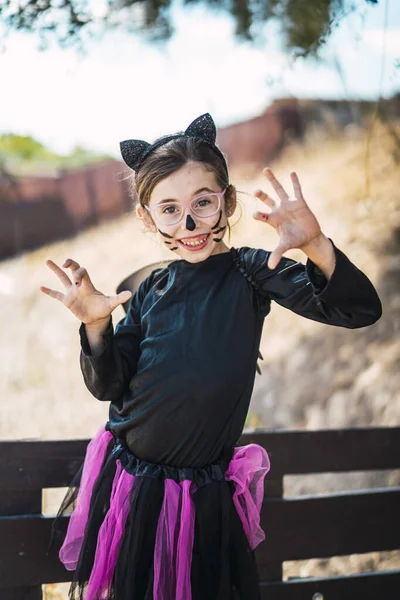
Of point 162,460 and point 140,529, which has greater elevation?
point 162,460

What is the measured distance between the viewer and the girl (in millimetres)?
1657

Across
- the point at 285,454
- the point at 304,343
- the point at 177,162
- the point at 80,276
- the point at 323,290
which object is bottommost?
the point at 285,454

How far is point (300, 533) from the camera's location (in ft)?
7.80

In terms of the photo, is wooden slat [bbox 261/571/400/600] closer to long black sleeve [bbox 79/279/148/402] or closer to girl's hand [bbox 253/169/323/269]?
long black sleeve [bbox 79/279/148/402]

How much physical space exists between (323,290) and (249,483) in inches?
23.6

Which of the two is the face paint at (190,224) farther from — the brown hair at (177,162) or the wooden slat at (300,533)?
the wooden slat at (300,533)

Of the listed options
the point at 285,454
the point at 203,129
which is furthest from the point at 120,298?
the point at 285,454

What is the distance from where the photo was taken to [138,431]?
1734 mm

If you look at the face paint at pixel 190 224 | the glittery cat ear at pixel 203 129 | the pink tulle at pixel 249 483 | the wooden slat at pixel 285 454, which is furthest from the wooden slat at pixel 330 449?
the glittery cat ear at pixel 203 129

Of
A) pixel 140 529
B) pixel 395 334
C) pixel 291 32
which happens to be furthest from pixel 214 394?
pixel 395 334

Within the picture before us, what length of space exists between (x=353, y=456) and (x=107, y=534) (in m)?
1.10

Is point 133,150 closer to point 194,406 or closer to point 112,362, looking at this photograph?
point 112,362

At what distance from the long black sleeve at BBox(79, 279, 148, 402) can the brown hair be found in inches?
13.5

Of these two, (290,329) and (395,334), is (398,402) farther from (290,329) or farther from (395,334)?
(290,329)
